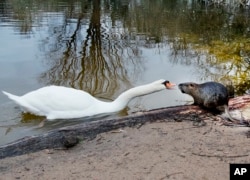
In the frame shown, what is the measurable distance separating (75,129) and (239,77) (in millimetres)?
5728

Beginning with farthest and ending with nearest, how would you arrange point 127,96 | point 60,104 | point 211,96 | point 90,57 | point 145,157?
point 90,57, point 127,96, point 60,104, point 211,96, point 145,157

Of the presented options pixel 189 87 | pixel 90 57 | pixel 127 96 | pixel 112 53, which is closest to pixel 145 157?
pixel 189 87

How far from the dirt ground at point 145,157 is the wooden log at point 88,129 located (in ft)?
0.39

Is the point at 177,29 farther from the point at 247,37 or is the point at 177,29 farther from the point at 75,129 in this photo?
the point at 75,129

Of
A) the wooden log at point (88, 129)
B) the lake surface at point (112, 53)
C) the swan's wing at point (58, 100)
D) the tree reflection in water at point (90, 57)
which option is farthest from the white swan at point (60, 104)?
the tree reflection in water at point (90, 57)

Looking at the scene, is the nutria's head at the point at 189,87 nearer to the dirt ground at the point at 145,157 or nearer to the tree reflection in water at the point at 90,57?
the dirt ground at the point at 145,157

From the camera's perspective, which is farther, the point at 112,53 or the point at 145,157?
the point at 112,53

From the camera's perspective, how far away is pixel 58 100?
7137 millimetres

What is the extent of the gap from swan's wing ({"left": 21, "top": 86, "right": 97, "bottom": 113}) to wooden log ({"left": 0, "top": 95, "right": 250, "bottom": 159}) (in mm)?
1169

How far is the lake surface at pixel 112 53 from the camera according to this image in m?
8.70

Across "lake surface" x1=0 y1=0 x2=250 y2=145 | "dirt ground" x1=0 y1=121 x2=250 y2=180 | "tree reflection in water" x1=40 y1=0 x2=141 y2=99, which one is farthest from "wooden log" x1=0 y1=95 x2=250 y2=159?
"tree reflection in water" x1=40 y1=0 x2=141 y2=99

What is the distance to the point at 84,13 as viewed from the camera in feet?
66.2

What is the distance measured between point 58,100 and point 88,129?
152 centimetres

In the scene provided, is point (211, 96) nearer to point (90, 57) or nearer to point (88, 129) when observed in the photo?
point (88, 129)
